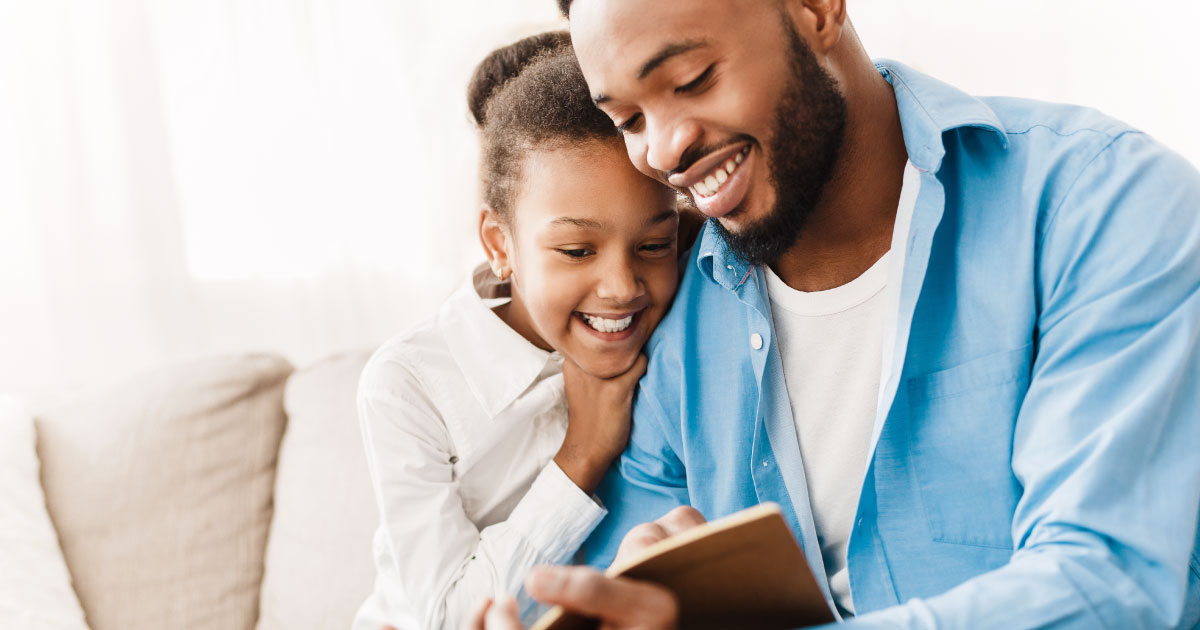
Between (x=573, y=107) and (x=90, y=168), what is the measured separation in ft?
5.25

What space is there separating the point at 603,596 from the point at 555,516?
0.72 meters

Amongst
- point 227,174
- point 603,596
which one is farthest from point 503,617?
point 227,174

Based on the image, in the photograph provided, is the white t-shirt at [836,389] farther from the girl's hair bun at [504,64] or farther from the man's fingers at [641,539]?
the girl's hair bun at [504,64]

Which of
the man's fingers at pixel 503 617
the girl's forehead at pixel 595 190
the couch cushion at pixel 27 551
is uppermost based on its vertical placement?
the girl's forehead at pixel 595 190

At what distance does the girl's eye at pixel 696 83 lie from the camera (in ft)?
3.73

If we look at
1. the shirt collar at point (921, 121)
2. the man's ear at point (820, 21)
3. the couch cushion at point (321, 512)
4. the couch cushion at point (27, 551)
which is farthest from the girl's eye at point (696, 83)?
the couch cushion at point (27, 551)

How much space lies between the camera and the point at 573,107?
140cm

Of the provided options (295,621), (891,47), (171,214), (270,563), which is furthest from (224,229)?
(891,47)

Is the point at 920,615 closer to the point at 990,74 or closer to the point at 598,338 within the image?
the point at 598,338

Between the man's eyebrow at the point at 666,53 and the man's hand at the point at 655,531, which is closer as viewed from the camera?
the man's hand at the point at 655,531

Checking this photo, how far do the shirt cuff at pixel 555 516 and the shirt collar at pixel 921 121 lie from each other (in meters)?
0.39

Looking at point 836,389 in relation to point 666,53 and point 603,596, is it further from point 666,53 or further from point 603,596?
point 603,596

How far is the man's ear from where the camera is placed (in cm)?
120

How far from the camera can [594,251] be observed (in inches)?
54.7
